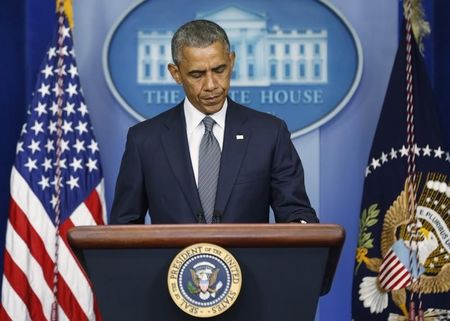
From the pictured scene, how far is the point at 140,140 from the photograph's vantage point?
270 centimetres

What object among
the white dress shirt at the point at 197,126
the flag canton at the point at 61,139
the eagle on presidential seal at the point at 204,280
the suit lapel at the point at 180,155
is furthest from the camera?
the flag canton at the point at 61,139

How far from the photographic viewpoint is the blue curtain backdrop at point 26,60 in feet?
14.3

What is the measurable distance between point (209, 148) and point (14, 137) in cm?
203

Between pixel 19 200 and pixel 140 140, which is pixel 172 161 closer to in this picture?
pixel 140 140

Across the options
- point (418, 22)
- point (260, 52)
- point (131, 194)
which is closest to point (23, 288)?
point (260, 52)

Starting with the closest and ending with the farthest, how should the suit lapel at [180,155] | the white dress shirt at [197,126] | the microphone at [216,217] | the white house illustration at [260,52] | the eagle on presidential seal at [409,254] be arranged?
1. the microphone at [216,217]
2. the suit lapel at [180,155]
3. the white dress shirt at [197,126]
4. the eagle on presidential seal at [409,254]
5. the white house illustration at [260,52]

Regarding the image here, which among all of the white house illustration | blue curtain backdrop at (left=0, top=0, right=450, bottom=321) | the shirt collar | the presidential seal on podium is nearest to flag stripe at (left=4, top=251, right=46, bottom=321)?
blue curtain backdrop at (left=0, top=0, right=450, bottom=321)

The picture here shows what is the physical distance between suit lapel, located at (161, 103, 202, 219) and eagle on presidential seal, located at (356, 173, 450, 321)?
1591 millimetres

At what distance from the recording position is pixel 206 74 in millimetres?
2633

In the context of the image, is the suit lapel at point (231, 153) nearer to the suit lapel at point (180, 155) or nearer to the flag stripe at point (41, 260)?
the suit lapel at point (180, 155)

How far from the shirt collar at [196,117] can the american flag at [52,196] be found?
1.40 m

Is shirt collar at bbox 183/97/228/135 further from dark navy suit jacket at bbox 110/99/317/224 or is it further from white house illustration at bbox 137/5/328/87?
white house illustration at bbox 137/5/328/87

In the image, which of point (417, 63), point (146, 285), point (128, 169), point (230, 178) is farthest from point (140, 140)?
point (417, 63)

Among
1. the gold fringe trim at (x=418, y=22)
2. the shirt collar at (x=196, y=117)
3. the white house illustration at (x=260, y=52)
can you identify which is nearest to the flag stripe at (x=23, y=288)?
the white house illustration at (x=260, y=52)
